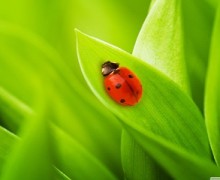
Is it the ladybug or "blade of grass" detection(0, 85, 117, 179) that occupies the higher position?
the ladybug

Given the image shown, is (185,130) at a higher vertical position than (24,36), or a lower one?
lower

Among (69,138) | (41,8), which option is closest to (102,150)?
(69,138)

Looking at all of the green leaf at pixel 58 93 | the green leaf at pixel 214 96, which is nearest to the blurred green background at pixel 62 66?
the green leaf at pixel 58 93

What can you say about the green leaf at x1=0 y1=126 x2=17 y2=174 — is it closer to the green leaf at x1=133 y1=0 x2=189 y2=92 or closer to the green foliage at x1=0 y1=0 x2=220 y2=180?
the green foliage at x1=0 y1=0 x2=220 y2=180

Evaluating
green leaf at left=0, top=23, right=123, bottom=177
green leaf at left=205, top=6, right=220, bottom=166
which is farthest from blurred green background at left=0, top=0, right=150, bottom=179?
green leaf at left=205, top=6, right=220, bottom=166

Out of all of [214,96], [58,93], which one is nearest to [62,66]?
[58,93]

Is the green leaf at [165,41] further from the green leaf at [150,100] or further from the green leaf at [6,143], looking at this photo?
the green leaf at [6,143]

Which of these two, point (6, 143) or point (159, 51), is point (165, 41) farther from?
point (6, 143)

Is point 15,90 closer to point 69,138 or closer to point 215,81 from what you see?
point 69,138
